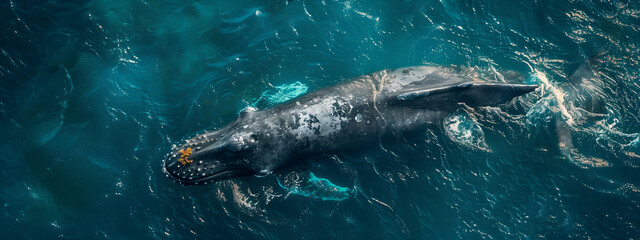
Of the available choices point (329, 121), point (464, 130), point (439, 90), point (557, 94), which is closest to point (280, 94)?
point (329, 121)

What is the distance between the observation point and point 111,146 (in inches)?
499

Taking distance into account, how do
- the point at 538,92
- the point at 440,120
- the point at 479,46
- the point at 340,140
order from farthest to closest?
the point at 479,46
the point at 538,92
the point at 440,120
the point at 340,140

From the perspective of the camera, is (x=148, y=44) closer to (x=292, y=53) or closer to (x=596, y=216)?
(x=292, y=53)

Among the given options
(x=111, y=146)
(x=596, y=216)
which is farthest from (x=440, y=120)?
(x=111, y=146)

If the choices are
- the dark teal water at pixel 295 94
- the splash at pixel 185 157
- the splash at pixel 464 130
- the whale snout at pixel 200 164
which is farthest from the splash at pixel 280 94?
the splash at pixel 464 130

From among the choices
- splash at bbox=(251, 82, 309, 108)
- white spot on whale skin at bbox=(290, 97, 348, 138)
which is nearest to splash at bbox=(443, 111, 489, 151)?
white spot on whale skin at bbox=(290, 97, 348, 138)

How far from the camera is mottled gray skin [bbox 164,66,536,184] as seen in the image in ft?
36.1

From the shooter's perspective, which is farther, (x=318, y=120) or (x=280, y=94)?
(x=280, y=94)

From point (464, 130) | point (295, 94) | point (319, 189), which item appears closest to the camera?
point (319, 189)

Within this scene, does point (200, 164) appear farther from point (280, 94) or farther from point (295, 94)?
point (295, 94)

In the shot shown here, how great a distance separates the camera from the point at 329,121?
38.5 ft

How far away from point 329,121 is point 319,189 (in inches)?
86.1

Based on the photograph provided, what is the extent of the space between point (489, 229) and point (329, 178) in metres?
5.23

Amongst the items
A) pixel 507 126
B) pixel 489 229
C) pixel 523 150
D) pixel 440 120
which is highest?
pixel 440 120
